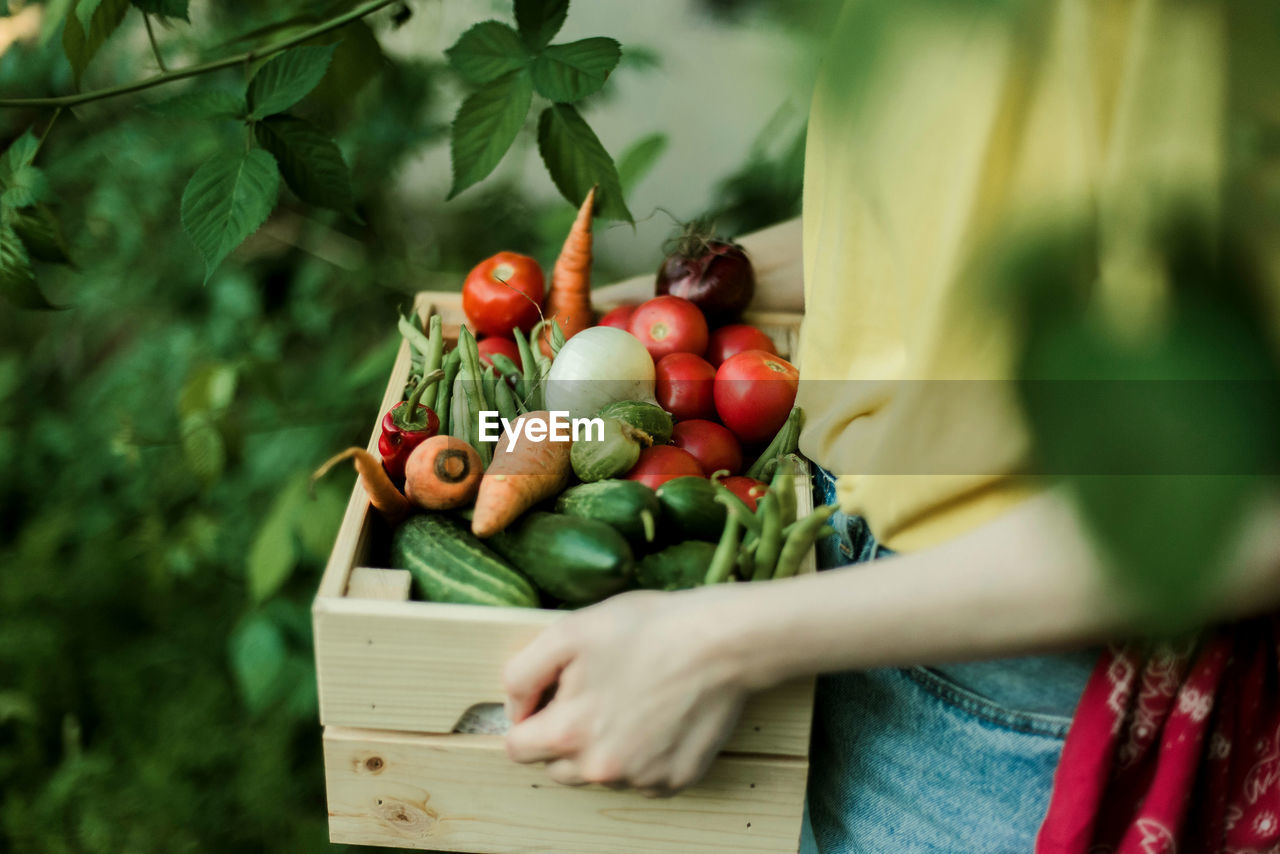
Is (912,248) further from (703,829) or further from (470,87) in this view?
(470,87)

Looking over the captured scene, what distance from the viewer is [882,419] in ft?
1.81

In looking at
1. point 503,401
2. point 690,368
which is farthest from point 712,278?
point 503,401

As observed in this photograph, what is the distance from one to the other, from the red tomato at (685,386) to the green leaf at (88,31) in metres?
0.48

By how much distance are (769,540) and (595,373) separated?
216 millimetres

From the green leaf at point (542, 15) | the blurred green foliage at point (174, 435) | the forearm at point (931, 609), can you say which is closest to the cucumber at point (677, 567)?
the forearm at point (931, 609)

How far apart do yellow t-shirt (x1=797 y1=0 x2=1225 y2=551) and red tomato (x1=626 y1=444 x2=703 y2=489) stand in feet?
0.28

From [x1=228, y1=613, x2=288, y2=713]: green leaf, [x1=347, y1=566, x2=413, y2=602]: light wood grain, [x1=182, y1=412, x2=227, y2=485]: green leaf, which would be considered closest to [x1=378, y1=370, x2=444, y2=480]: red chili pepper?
[x1=347, y1=566, x2=413, y2=602]: light wood grain

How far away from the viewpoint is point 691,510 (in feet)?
2.03

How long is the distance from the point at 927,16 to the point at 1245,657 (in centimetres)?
55

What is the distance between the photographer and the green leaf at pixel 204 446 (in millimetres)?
1015

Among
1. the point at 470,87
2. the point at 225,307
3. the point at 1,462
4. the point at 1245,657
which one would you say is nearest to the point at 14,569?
the point at 1,462

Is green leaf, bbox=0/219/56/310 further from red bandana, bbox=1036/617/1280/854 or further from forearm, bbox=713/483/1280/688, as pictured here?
red bandana, bbox=1036/617/1280/854

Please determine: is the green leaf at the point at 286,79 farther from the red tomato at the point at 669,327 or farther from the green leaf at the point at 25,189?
the red tomato at the point at 669,327

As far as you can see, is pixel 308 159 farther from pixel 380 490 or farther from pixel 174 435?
pixel 174 435
